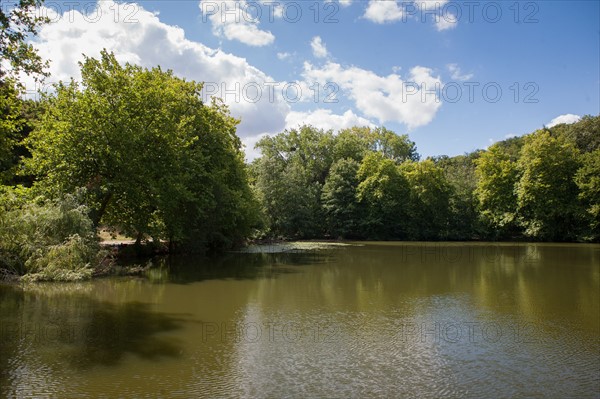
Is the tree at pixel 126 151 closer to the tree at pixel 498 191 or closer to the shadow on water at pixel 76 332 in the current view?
the shadow on water at pixel 76 332

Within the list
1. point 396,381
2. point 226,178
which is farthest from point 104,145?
point 396,381

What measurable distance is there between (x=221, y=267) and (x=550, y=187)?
1576 inches

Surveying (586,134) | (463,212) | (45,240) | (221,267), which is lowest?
(221,267)

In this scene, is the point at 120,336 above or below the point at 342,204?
below

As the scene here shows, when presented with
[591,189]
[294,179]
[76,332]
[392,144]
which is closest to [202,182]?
[76,332]

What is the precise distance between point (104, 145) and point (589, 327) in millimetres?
20749

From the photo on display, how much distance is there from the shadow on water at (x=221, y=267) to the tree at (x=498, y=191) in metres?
32.0

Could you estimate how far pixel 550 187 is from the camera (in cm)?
4881

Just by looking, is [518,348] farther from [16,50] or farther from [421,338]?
[16,50]

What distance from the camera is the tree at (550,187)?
48500 millimetres

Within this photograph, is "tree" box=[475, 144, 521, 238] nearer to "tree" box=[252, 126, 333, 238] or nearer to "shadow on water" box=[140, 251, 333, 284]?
"tree" box=[252, 126, 333, 238]

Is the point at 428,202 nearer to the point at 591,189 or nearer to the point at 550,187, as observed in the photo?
the point at 550,187

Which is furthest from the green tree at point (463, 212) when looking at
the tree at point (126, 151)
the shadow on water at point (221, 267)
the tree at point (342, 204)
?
the tree at point (126, 151)

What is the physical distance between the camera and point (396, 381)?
759cm
